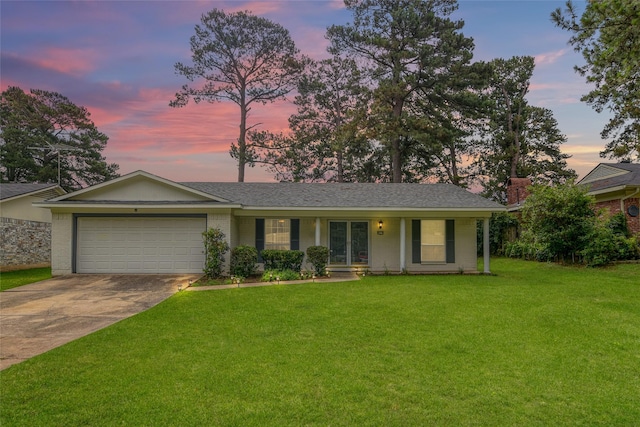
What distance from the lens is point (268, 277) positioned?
1088 centimetres

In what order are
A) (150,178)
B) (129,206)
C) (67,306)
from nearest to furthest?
(67,306) → (129,206) → (150,178)

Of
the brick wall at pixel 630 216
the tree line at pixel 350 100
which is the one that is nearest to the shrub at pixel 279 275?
the tree line at pixel 350 100

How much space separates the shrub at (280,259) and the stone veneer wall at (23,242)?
35.2 ft

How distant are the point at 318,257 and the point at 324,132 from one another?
15.0m

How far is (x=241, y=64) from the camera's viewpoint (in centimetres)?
2277

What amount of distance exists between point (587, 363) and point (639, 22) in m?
4.50

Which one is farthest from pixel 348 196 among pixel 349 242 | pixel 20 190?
pixel 20 190

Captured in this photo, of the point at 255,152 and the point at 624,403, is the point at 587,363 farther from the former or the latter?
the point at 255,152

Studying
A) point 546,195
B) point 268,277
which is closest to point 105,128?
point 268,277

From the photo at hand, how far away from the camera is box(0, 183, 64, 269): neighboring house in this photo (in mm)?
14281

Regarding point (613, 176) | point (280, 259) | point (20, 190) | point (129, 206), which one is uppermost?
point (613, 176)

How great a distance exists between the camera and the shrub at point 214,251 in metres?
11.2

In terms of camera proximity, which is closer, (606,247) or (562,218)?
(606,247)

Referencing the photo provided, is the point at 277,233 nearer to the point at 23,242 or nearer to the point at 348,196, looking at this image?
the point at 348,196
